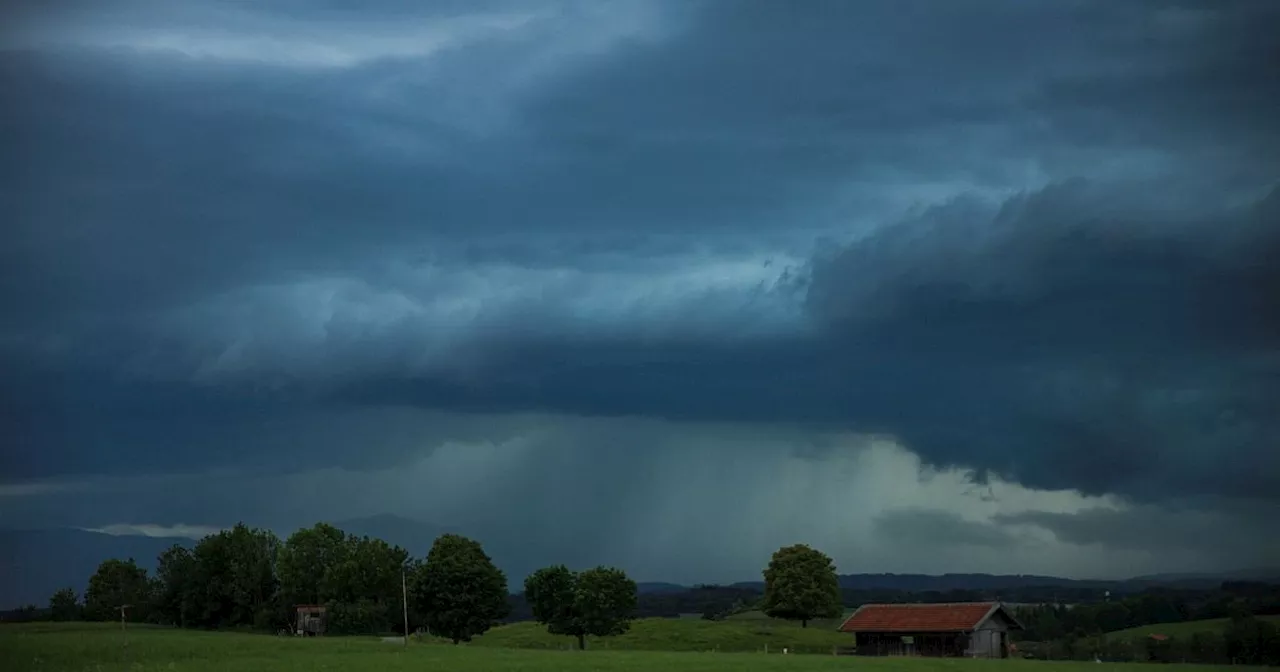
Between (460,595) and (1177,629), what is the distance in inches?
2988

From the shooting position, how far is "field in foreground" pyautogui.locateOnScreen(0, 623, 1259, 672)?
79250 millimetres

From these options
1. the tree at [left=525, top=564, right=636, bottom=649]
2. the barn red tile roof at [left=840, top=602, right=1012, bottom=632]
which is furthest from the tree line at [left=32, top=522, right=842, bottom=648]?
the barn red tile roof at [left=840, top=602, right=1012, bottom=632]

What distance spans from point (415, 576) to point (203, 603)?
3267 centimetres

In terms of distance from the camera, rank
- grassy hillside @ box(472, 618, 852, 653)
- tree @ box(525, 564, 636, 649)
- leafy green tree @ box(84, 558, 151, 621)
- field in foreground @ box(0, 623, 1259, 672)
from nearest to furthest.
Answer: field in foreground @ box(0, 623, 1259, 672) → grassy hillside @ box(472, 618, 852, 653) → tree @ box(525, 564, 636, 649) → leafy green tree @ box(84, 558, 151, 621)

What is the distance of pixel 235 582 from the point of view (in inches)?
6309

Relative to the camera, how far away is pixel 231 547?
16588 centimetres

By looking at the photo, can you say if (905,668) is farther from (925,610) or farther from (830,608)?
(830,608)

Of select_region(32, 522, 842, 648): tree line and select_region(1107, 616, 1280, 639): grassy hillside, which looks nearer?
select_region(1107, 616, 1280, 639): grassy hillside

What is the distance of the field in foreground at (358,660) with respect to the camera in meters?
79.2

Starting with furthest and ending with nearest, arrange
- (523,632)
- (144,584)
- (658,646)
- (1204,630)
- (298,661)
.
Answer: (144,584), (523,632), (658,646), (1204,630), (298,661)

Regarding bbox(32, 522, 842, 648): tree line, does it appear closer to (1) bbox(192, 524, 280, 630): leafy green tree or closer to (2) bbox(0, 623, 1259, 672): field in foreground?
(1) bbox(192, 524, 280, 630): leafy green tree

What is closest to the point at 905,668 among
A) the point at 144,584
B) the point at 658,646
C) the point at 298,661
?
the point at 298,661

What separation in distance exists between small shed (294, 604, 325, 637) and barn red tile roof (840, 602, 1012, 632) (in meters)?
66.5

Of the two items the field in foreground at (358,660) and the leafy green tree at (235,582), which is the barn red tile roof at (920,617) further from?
the leafy green tree at (235,582)
